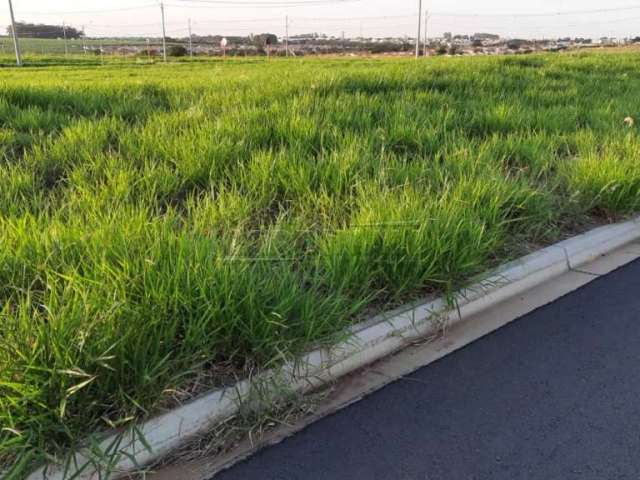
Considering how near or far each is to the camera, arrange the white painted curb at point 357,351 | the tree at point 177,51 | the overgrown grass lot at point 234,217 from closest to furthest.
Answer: the white painted curb at point 357,351 → the overgrown grass lot at point 234,217 → the tree at point 177,51

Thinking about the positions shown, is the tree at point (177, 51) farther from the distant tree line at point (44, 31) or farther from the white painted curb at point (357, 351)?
the white painted curb at point (357, 351)

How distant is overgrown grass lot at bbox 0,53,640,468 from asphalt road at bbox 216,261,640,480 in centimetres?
45

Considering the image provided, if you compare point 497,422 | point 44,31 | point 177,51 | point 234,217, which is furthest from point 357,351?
point 44,31

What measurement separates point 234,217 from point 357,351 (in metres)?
1.43

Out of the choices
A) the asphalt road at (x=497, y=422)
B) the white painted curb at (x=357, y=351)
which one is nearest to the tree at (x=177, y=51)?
the white painted curb at (x=357, y=351)

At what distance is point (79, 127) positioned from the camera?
5930 mm

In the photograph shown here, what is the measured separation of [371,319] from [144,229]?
133 centimetres

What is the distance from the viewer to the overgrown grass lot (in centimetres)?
236

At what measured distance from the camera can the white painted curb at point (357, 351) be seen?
2.21 meters

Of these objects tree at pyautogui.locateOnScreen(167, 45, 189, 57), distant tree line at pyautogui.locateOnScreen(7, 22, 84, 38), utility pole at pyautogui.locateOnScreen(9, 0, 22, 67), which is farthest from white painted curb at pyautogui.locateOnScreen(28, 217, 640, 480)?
distant tree line at pyautogui.locateOnScreen(7, 22, 84, 38)

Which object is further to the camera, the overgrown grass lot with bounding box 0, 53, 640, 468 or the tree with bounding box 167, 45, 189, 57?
the tree with bounding box 167, 45, 189, 57

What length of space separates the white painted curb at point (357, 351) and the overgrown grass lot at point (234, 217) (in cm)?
9

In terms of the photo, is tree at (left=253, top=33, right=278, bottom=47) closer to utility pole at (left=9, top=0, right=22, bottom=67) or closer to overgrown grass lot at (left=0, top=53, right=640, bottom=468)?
utility pole at (left=9, top=0, right=22, bottom=67)

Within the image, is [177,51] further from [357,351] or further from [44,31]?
[357,351]
